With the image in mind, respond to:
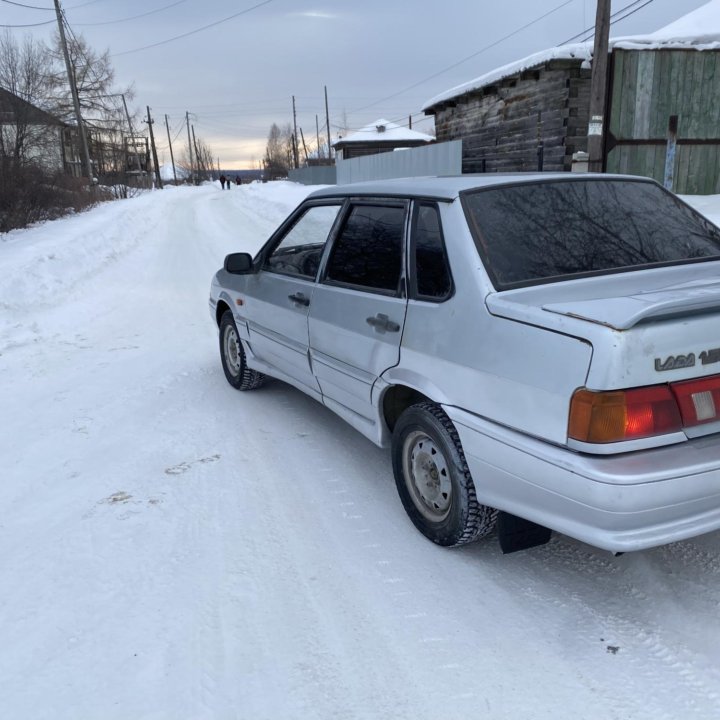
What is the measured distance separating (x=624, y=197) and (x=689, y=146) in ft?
41.0

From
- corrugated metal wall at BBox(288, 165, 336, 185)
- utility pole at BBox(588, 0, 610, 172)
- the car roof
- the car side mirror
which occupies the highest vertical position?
utility pole at BBox(588, 0, 610, 172)

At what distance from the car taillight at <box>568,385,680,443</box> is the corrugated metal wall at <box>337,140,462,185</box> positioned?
12.0 meters

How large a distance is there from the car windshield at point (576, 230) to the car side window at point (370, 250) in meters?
0.49

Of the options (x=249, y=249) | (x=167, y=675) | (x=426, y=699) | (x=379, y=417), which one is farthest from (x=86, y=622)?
(x=249, y=249)

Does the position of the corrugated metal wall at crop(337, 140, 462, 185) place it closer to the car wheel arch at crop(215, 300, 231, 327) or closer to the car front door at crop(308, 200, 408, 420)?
the car wheel arch at crop(215, 300, 231, 327)

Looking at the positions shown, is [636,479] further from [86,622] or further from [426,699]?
[86,622]

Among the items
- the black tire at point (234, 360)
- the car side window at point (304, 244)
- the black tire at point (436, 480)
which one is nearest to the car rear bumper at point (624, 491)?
the black tire at point (436, 480)

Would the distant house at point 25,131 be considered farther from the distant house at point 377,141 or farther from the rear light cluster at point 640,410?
the distant house at point 377,141

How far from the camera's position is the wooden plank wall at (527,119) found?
1351cm

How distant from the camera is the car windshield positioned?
2760 millimetres

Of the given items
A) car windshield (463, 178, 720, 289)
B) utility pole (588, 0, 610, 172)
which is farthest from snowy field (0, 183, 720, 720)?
utility pole (588, 0, 610, 172)

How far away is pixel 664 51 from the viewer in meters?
13.0

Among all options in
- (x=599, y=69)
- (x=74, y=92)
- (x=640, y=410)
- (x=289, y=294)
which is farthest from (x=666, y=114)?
(x=74, y=92)

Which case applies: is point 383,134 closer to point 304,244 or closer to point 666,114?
point 666,114
